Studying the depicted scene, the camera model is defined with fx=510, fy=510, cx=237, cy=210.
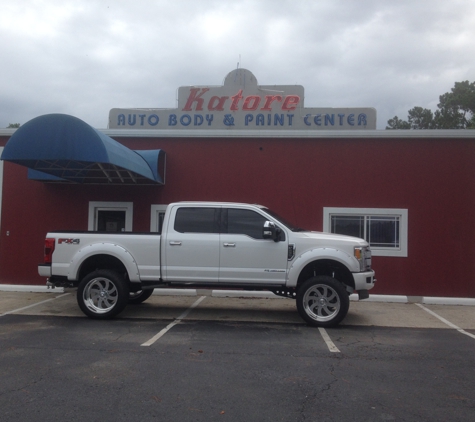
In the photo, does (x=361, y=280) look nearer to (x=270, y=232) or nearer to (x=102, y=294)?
(x=270, y=232)

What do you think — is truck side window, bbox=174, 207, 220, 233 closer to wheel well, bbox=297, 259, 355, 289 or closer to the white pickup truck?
the white pickup truck

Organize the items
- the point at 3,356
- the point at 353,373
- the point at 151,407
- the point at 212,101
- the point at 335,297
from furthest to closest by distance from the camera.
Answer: the point at 212,101
the point at 335,297
the point at 3,356
the point at 353,373
the point at 151,407

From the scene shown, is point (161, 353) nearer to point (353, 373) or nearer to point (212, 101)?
point (353, 373)

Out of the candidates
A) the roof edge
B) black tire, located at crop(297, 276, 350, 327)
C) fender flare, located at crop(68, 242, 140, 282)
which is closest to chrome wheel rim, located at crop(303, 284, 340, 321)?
black tire, located at crop(297, 276, 350, 327)

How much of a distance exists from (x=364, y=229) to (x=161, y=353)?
6859 mm

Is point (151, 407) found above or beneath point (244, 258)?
beneath

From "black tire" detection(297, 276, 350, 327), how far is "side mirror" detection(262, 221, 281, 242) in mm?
921

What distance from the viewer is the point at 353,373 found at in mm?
6004

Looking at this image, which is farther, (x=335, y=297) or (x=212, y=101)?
(x=212, y=101)

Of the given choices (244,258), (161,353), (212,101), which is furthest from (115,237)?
(212,101)

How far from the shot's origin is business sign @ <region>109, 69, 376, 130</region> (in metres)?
16.8

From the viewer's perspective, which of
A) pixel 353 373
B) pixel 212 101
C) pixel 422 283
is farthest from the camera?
pixel 212 101

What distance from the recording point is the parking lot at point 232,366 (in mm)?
4816

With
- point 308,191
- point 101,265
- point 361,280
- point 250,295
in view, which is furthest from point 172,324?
point 308,191
